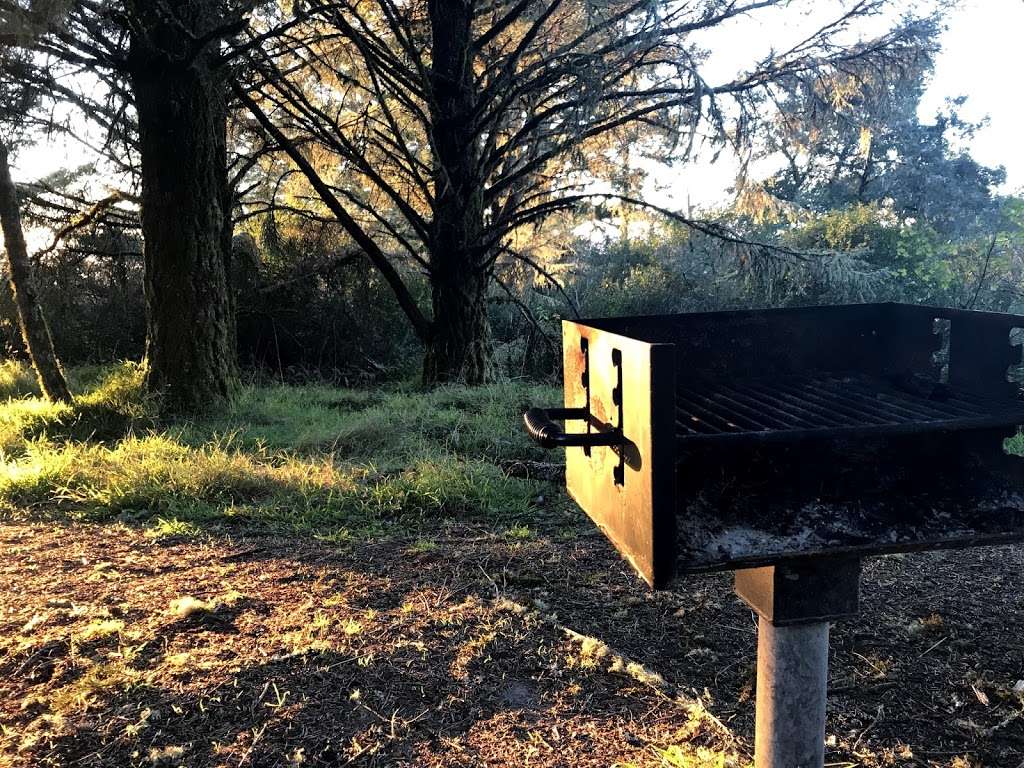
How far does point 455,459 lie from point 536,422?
146 inches

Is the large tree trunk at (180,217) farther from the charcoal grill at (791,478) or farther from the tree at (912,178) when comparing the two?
the tree at (912,178)

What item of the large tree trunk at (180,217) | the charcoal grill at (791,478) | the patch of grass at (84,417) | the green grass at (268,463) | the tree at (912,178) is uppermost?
the tree at (912,178)

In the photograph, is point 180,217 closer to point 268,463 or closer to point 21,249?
point 21,249

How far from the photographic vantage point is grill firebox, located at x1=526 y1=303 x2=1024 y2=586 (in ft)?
4.06

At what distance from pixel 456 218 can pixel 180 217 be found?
9.21 feet

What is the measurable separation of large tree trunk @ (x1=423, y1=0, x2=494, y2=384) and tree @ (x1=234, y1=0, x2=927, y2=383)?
2cm

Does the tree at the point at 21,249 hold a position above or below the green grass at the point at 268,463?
above

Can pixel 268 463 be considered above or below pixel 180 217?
below

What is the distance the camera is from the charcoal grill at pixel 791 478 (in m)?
1.25

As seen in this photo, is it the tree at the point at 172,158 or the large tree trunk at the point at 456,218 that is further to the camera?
the large tree trunk at the point at 456,218

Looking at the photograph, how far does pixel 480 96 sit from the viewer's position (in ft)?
24.5

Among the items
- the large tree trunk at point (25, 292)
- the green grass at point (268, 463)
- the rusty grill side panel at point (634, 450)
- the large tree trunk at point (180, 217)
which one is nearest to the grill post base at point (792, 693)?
the rusty grill side panel at point (634, 450)

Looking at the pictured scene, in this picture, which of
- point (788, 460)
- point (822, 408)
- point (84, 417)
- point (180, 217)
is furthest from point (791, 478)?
point (84, 417)

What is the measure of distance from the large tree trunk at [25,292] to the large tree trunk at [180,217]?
911 mm
